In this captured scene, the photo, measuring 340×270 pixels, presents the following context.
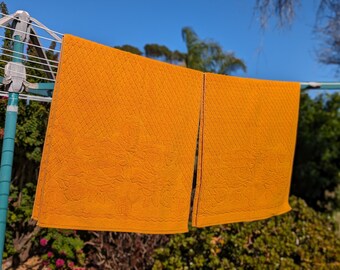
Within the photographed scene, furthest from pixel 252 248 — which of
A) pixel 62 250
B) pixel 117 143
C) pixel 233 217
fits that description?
pixel 117 143

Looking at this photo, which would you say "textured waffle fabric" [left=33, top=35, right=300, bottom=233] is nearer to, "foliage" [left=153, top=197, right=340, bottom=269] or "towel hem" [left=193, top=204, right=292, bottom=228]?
"towel hem" [left=193, top=204, right=292, bottom=228]

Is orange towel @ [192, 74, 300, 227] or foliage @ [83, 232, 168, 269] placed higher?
orange towel @ [192, 74, 300, 227]

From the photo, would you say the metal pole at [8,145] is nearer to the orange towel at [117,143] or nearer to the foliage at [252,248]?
the orange towel at [117,143]

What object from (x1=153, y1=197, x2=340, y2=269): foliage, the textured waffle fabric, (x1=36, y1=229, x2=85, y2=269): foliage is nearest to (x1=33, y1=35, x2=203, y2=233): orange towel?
the textured waffle fabric

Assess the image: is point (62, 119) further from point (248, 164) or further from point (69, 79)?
point (248, 164)

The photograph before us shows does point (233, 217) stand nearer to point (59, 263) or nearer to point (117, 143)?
point (117, 143)

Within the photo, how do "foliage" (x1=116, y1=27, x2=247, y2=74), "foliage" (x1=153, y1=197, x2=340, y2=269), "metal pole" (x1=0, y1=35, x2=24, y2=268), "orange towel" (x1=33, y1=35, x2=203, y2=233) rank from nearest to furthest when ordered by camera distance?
"orange towel" (x1=33, y1=35, x2=203, y2=233) → "metal pole" (x1=0, y1=35, x2=24, y2=268) → "foliage" (x1=153, y1=197, x2=340, y2=269) → "foliage" (x1=116, y1=27, x2=247, y2=74)

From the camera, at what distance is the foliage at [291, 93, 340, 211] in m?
6.06

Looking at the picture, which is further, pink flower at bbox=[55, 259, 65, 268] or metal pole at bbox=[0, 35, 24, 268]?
pink flower at bbox=[55, 259, 65, 268]

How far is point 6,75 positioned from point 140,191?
75 cm

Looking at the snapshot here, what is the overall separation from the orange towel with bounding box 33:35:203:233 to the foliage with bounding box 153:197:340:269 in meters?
1.14

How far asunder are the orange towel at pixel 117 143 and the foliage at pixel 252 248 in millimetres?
1144

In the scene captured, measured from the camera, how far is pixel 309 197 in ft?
20.3

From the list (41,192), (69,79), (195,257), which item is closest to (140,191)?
(41,192)
